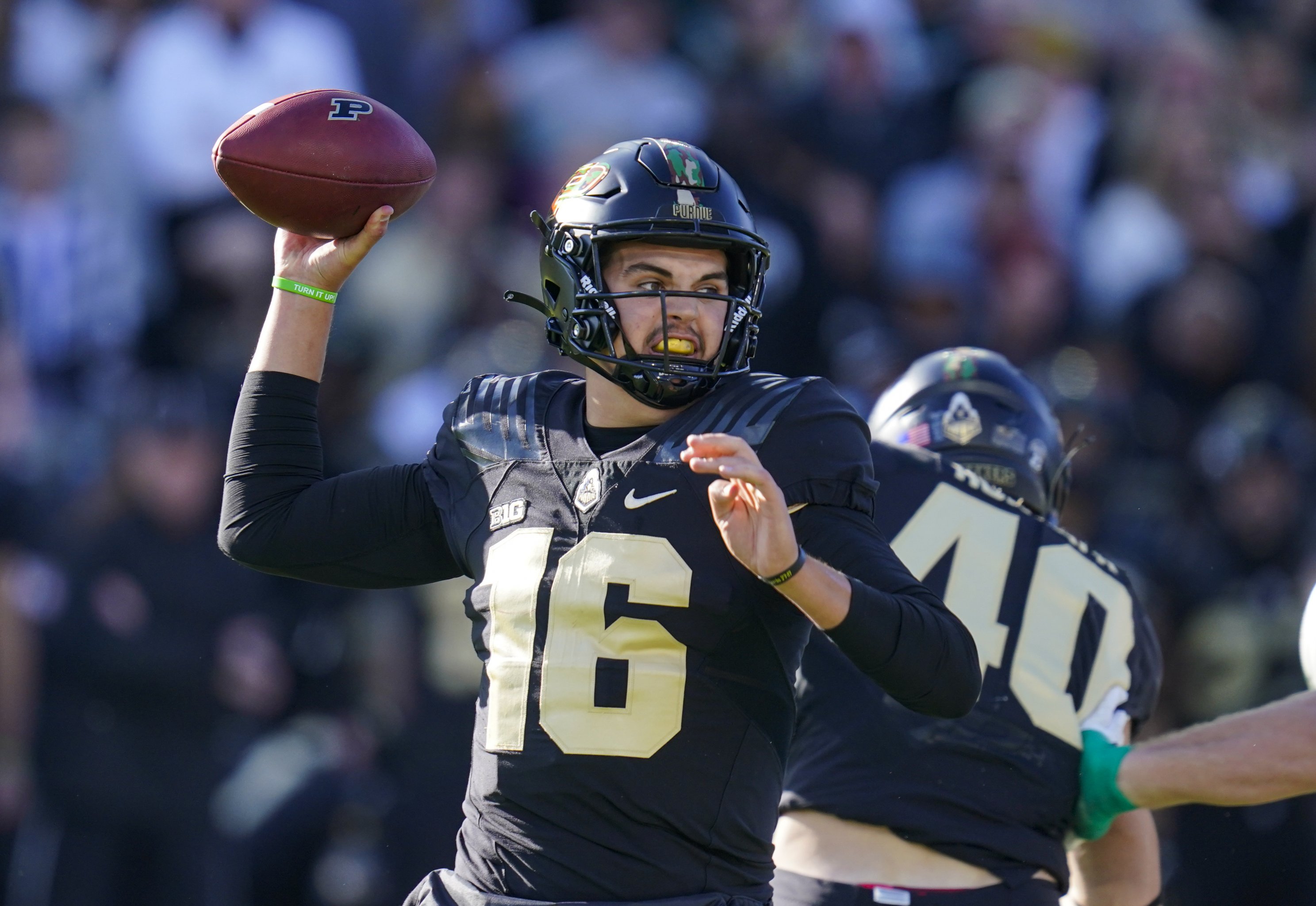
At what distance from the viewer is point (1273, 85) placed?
31.7 ft

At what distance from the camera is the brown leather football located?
3.16 meters

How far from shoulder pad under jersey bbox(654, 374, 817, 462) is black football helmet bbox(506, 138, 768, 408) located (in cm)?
4

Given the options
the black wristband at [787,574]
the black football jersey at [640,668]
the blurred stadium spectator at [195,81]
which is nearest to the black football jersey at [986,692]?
the black football jersey at [640,668]

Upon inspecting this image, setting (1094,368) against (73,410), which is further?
(1094,368)

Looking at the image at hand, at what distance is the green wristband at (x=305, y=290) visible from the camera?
3.16 m

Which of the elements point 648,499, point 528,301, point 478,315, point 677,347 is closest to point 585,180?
point 528,301

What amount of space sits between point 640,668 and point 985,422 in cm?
178

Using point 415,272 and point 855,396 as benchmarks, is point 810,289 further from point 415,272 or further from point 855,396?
point 415,272

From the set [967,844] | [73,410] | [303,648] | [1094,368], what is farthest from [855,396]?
[967,844]

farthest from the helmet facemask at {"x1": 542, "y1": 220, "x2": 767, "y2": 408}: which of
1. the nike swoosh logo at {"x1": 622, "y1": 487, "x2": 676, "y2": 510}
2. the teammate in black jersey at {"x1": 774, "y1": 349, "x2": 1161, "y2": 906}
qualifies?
the teammate in black jersey at {"x1": 774, "y1": 349, "x2": 1161, "y2": 906}

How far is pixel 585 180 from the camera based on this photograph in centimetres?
310

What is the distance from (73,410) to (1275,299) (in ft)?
19.3

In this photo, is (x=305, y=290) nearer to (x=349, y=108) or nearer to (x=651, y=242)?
(x=349, y=108)

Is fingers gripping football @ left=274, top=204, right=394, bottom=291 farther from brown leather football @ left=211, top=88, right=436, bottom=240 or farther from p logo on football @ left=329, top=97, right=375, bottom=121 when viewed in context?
p logo on football @ left=329, top=97, right=375, bottom=121
